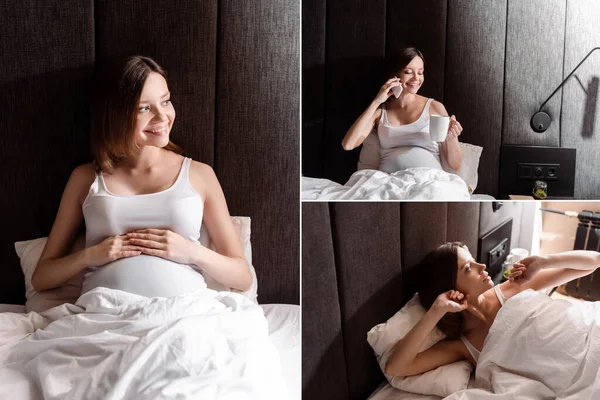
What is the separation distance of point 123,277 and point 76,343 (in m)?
0.20

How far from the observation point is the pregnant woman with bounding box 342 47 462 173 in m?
1.20

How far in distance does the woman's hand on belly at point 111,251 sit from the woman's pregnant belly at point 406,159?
0.63m

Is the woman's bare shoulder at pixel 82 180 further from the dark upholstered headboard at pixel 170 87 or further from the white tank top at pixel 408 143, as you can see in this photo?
the white tank top at pixel 408 143

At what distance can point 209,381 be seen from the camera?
1.10 meters

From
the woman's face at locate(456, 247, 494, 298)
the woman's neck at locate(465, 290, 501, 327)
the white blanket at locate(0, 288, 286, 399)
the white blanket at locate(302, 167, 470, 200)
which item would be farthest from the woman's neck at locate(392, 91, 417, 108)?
the white blanket at locate(0, 288, 286, 399)

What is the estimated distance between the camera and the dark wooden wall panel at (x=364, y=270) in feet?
4.19

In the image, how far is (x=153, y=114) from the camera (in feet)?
4.59

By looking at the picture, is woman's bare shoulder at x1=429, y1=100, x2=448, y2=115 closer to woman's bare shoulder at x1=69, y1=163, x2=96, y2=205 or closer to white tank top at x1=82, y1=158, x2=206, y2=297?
white tank top at x1=82, y1=158, x2=206, y2=297

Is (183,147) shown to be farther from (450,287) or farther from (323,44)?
(450,287)

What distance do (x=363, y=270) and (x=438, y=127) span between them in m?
0.36

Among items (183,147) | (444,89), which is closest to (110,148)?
(183,147)

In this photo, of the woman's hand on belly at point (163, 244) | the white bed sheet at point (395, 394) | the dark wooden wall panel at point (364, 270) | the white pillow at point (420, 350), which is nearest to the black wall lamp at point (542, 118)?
the dark wooden wall panel at point (364, 270)

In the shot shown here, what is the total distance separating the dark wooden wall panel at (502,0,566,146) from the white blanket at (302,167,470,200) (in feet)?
0.54

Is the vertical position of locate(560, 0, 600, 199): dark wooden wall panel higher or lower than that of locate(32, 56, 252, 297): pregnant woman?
higher
